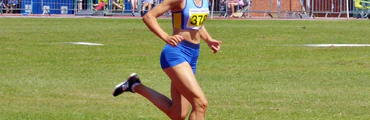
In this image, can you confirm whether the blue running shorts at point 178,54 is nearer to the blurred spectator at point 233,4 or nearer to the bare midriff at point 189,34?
the bare midriff at point 189,34

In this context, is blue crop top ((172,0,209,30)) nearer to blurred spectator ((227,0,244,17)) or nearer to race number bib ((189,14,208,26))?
race number bib ((189,14,208,26))

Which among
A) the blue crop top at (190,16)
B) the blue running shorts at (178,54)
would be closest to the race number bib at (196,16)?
the blue crop top at (190,16)

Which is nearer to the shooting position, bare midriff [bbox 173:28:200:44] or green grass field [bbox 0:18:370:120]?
bare midriff [bbox 173:28:200:44]

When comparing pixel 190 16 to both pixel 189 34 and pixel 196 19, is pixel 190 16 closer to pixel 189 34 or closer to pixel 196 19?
pixel 196 19

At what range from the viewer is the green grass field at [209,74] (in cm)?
1051

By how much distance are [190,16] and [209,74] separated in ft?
23.9

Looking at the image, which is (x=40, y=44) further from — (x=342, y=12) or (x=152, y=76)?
Answer: (x=342, y=12)

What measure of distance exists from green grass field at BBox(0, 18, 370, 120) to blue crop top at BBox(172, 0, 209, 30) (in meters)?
2.28

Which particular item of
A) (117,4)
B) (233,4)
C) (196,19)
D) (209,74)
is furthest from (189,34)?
(117,4)

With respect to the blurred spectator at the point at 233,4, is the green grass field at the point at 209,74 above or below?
below

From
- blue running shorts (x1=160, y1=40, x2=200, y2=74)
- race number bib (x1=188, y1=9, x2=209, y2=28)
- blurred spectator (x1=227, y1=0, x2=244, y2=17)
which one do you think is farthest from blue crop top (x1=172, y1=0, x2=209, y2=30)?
blurred spectator (x1=227, y1=0, x2=244, y2=17)

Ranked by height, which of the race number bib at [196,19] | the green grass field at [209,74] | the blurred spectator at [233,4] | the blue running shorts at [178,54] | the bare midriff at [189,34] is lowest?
the green grass field at [209,74]

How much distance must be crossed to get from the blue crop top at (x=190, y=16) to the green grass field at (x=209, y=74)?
89.9 inches

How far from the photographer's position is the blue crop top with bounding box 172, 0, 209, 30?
7.72 m
